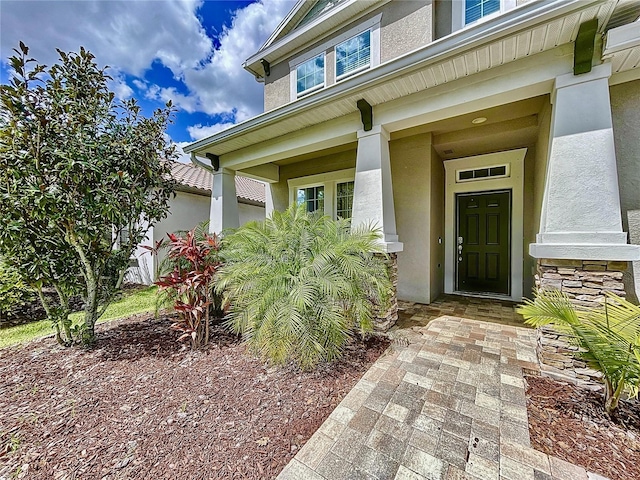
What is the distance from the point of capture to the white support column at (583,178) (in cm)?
247

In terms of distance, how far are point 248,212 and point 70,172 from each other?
8.06m

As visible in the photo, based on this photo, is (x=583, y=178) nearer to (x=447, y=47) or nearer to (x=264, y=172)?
(x=447, y=47)

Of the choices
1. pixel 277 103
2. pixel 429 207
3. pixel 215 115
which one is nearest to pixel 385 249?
pixel 429 207

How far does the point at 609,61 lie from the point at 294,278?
385cm

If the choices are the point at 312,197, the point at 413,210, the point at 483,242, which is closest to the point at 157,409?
the point at 413,210

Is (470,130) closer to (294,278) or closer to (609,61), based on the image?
(609,61)

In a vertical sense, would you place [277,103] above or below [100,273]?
above

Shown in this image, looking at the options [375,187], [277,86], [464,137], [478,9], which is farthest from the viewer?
[277,86]

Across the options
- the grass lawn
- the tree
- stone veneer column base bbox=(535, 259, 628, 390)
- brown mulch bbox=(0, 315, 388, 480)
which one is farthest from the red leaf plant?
stone veneer column base bbox=(535, 259, 628, 390)

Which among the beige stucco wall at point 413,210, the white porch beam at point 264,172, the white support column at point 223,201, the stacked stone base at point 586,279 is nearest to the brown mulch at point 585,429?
the stacked stone base at point 586,279

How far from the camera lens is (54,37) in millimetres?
4066

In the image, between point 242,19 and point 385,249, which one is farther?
point 242,19

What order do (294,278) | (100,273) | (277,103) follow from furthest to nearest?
(277,103)
(100,273)
(294,278)

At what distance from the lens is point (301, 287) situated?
2.67 m
